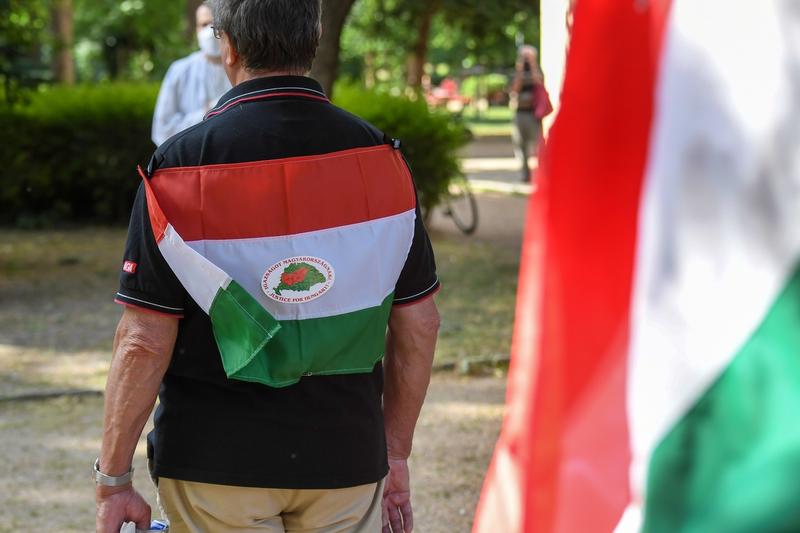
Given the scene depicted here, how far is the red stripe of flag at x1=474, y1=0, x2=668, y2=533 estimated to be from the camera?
3.71 ft

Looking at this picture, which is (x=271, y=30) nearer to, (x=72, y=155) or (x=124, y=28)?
(x=72, y=155)

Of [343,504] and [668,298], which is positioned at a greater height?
[668,298]

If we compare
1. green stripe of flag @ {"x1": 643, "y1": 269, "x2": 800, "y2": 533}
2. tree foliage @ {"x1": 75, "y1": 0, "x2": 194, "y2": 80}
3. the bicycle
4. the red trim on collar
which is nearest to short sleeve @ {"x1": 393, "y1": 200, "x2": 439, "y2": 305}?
the red trim on collar

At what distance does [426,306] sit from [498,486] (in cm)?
131

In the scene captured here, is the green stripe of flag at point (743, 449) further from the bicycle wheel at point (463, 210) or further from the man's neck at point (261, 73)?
the bicycle wheel at point (463, 210)

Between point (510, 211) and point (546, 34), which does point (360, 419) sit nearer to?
point (546, 34)

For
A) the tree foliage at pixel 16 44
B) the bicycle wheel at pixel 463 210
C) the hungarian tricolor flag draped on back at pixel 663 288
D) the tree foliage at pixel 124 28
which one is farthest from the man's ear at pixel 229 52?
the tree foliage at pixel 124 28

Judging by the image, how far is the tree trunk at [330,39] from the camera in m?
7.76

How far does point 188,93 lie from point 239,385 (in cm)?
495

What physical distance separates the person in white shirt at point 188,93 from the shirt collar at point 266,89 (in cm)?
454

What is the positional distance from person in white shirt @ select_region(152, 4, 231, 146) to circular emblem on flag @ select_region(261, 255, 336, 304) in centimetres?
470

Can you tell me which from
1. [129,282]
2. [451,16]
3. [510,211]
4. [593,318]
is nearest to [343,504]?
[129,282]

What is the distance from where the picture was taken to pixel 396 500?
8.96 ft

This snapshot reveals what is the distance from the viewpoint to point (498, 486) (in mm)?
1265
